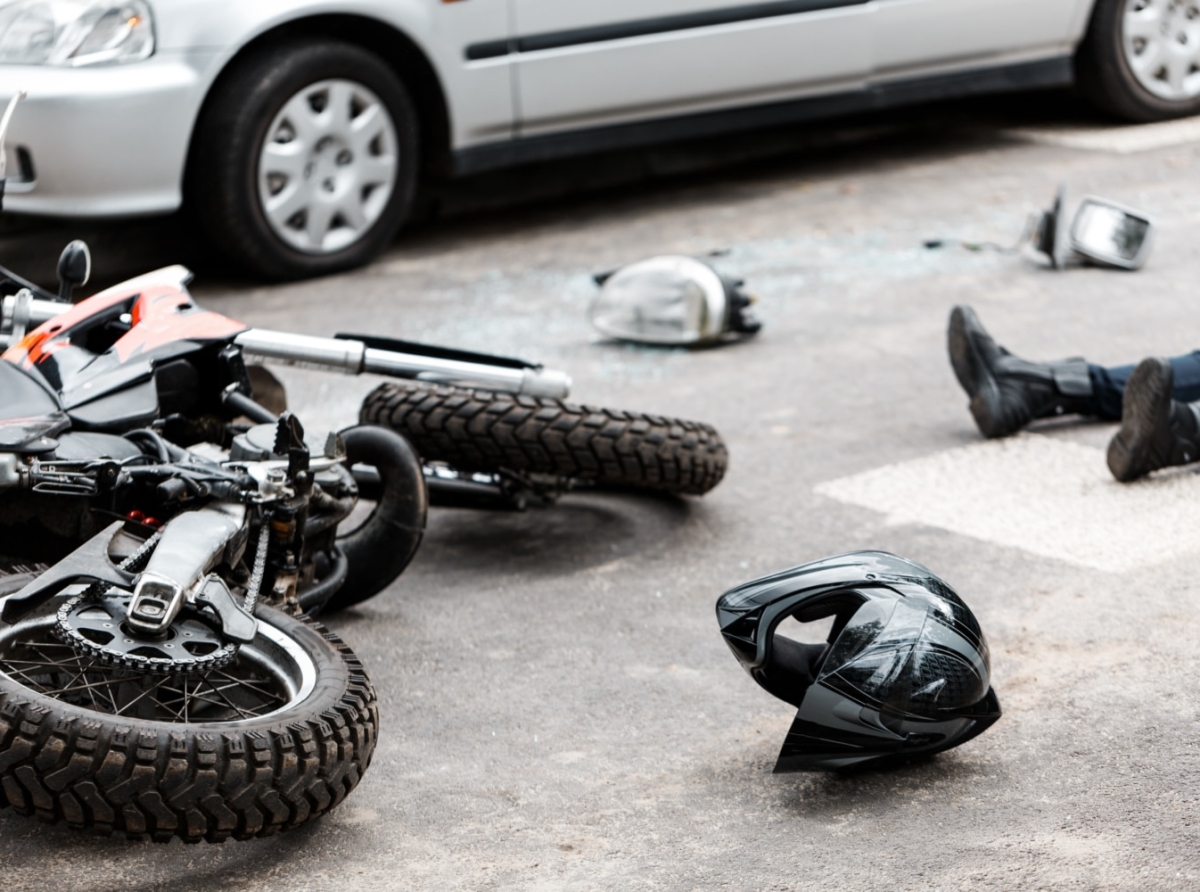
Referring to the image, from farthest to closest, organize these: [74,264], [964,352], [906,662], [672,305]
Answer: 1. [672,305]
2. [964,352]
3. [74,264]
4. [906,662]

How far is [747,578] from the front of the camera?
3910 mm

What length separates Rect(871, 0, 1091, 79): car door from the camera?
7840 millimetres

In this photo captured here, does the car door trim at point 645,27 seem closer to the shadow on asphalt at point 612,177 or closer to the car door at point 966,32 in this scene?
the car door at point 966,32

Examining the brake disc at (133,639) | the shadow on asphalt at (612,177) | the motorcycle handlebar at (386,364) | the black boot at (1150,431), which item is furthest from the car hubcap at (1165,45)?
the brake disc at (133,639)

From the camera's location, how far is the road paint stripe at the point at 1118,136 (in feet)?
28.2

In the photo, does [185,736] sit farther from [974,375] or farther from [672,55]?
[672,55]

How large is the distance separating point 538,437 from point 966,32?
5136mm

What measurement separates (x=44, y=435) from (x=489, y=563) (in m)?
1.33

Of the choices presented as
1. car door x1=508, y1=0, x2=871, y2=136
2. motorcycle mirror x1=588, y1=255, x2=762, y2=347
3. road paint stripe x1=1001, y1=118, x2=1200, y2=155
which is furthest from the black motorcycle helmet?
road paint stripe x1=1001, y1=118, x2=1200, y2=155

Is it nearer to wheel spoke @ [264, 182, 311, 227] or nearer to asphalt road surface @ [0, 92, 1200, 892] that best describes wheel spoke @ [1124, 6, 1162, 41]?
asphalt road surface @ [0, 92, 1200, 892]

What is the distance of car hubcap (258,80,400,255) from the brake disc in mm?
A: 4065

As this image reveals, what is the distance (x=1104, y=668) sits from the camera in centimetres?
329

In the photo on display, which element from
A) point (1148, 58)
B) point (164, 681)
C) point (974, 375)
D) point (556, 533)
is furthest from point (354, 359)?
point (1148, 58)

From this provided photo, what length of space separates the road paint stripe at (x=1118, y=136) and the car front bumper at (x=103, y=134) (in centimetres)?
475
